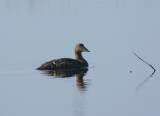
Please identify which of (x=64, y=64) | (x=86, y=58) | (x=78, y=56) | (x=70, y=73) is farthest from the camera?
(x=86, y=58)

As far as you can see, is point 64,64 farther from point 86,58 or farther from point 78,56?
point 86,58

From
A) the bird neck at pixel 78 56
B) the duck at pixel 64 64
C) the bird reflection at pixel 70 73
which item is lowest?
the bird reflection at pixel 70 73

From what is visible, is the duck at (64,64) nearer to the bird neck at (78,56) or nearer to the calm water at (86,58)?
the bird neck at (78,56)

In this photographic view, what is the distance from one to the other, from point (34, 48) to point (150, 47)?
321 centimetres

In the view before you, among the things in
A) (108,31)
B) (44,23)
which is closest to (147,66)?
(108,31)

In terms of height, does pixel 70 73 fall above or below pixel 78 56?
below

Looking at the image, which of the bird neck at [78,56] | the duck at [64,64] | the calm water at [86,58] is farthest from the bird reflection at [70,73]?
the bird neck at [78,56]

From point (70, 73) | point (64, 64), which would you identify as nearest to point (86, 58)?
point (64, 64)

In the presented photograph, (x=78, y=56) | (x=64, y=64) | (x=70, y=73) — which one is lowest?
(x=70, y=73)

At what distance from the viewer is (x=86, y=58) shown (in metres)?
20.2

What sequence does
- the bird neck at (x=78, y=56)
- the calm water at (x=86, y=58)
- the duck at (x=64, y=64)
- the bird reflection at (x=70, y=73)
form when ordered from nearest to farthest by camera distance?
the calm water at (x=86, y=58), the bird reflection at (x=70, y=73), the duck at (x=64, y=64), the bird neck at (x=78, y=56)

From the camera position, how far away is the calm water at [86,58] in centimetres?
1354

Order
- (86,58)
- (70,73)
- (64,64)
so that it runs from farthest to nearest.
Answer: (86,58) → (64,64) → (70,73)

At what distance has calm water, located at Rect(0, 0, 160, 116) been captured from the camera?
1354 centimetres
